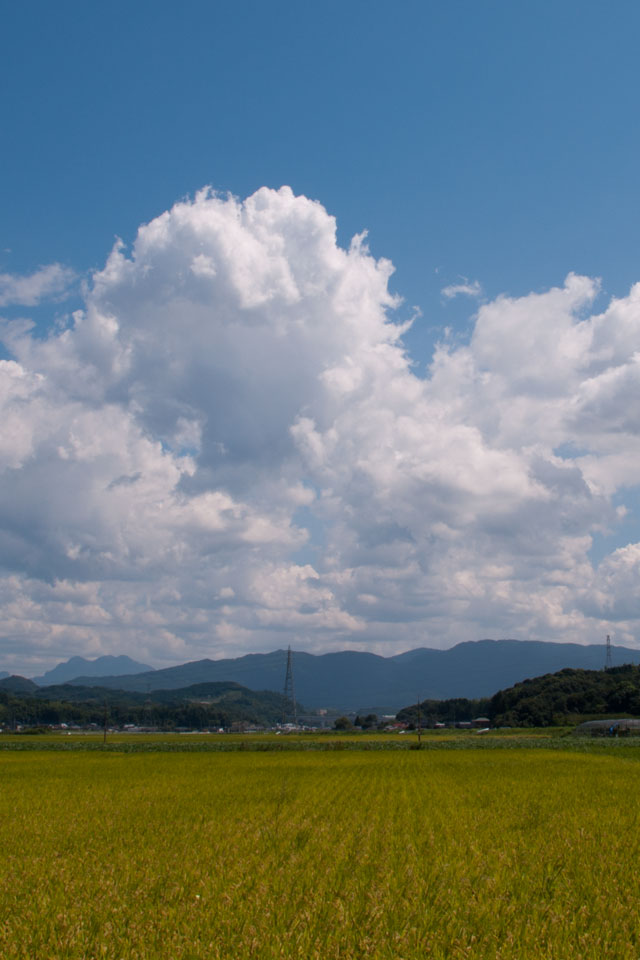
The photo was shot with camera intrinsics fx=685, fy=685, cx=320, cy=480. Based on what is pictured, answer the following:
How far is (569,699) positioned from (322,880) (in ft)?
497

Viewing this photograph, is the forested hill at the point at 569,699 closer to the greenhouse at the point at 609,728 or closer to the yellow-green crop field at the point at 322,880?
the greenhouse at the point at 609,728

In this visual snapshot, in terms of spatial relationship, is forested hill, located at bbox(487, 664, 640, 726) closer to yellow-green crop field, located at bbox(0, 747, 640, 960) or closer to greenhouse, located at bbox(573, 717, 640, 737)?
greenhouse, located at bbox(573, 717, 640, 737)

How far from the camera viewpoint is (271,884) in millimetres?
9578

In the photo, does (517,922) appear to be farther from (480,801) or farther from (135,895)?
(480,801)

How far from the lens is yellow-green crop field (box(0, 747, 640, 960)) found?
23.7 ft

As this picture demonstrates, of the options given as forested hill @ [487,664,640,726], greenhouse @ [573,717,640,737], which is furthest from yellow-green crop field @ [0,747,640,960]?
forested hill @ [487,664,640,726]

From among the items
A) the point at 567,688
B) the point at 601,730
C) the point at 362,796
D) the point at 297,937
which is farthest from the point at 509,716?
the point at 297,937

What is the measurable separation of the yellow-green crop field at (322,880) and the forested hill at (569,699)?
12933 centimetres

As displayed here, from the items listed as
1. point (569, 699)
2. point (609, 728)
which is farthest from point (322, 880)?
point (569, 699)

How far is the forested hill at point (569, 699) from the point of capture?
447 ft

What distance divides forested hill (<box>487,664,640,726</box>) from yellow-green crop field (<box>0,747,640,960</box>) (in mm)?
129328

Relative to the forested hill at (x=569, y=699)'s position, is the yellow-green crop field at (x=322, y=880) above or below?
above

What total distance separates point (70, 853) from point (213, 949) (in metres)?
7.24

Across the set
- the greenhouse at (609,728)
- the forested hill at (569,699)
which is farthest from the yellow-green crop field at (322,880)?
the forested hill at (569,699)
